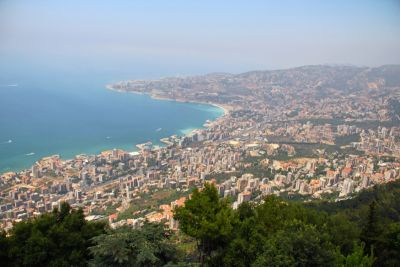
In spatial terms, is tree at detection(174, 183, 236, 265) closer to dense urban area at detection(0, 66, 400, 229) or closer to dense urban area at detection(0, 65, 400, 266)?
dense urban area at detection(0, 65, 400, 266)

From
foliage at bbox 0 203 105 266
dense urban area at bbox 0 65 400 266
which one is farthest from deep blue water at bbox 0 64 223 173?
foliage at bbox 0 203 105 266

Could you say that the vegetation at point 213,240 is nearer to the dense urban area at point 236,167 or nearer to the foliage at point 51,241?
the foliage at point 51,241

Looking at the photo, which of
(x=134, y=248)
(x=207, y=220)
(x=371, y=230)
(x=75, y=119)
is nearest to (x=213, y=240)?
(x=207, y=220)

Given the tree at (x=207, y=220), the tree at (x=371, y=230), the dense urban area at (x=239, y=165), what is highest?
the tree at (x=207, y=220)

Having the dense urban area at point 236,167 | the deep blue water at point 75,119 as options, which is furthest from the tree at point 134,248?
the deep blue water at point 75,119

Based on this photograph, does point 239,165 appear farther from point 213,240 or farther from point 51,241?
point 51,241

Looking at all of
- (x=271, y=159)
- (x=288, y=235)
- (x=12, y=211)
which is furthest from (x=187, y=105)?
(x=288, y=235)

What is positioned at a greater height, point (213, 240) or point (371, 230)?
point (213, 240)
